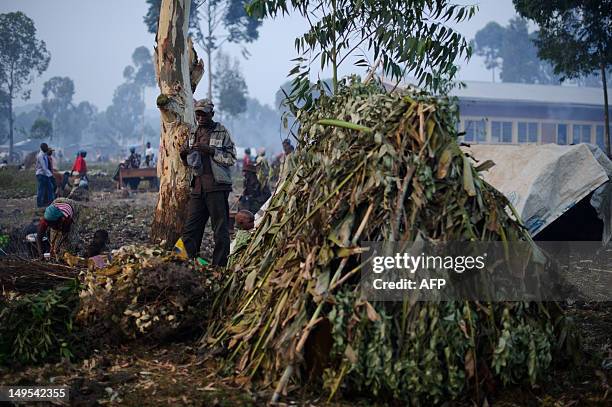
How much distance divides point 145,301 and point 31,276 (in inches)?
63.7

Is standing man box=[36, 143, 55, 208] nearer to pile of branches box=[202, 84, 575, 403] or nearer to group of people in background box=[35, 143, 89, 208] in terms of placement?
group of people in background box=[35, 143, 89, 208]

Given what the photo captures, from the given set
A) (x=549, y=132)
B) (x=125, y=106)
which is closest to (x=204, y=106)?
(x=549, y=132)

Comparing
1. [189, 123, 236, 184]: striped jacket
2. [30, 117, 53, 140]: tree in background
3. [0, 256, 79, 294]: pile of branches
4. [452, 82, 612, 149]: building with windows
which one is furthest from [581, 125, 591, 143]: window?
[30, 117, 53, 140]: tree in background

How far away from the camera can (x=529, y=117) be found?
1390 inches

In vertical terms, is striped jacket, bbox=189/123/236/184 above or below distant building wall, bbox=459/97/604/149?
below

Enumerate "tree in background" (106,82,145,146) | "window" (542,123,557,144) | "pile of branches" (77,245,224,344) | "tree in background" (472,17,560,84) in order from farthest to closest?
"tree in background" (106,82,145,146) < "tree in background" (472,17,560,84) < "window" (542,123,557,144) < "pile of branches" (77,245,224,344)

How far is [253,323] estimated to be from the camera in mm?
4887

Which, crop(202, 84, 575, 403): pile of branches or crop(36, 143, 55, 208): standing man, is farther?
crop(36, 143, 55, 208): standing man

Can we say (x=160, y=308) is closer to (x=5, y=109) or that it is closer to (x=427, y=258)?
(x=427, y=258)

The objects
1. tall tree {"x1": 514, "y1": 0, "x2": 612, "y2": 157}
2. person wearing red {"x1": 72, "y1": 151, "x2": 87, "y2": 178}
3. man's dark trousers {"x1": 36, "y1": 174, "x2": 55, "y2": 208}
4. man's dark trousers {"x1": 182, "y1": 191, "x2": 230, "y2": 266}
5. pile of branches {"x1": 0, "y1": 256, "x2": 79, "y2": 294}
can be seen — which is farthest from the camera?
person wearing red {"x1": 72, "y1": 151, "x2": 87, "y2": 178}

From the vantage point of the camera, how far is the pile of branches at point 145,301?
5.54 meters

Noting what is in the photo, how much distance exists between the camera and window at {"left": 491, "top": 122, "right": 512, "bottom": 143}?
34.7 m

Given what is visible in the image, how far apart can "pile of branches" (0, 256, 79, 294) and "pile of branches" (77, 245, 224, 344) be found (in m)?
0.86

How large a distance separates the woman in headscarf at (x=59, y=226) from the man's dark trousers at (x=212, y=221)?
1.64m
